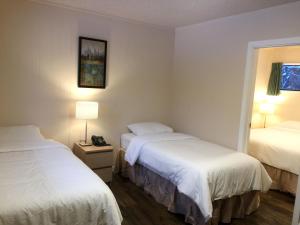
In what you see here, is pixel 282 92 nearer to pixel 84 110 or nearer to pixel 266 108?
pixel 266 108

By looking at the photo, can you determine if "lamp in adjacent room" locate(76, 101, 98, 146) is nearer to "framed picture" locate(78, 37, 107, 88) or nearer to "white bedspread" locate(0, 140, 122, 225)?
"framed picture" locate(78, 37, 107, 88)

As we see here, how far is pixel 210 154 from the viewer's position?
279cm

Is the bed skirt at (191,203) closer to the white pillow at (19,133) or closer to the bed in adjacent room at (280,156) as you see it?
the bed in adjacent room at (280,156)

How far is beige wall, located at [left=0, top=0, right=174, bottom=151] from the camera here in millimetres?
2941

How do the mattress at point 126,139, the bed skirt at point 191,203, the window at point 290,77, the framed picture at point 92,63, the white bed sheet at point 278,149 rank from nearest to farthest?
the bed skirt at point 191,203
the white bed sheet at point 278,149
the framed picture at point 92,63
the mattress at point 126,139
the window at point 290,77

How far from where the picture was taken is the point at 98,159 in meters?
3.17

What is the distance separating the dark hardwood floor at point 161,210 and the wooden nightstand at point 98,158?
0.83 feet

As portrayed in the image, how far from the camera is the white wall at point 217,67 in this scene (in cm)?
279

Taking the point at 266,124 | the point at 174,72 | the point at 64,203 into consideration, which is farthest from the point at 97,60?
the point at 266,124

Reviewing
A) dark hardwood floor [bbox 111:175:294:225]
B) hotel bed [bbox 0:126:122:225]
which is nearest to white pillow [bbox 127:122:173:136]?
dark hardwood floor [bbox 111:175:294:225]

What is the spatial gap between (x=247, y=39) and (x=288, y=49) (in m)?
2.33

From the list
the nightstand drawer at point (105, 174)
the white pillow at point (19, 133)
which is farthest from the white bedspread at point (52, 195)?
the nightstand drawer at point (105, 174)

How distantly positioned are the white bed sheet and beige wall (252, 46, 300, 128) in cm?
78

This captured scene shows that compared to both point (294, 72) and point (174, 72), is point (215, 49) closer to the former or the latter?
point (174, 72)
